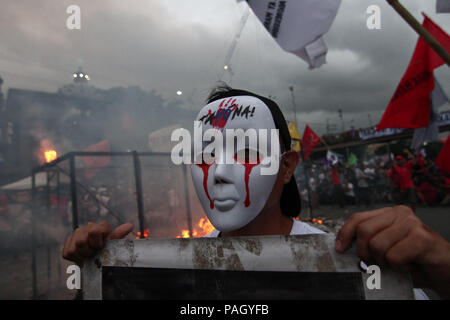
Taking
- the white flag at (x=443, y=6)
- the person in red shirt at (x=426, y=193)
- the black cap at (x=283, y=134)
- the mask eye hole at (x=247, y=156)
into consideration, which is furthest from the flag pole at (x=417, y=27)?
the person in red shirt at (x=426, y=193)

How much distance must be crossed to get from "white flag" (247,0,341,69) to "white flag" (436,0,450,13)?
0.77 m

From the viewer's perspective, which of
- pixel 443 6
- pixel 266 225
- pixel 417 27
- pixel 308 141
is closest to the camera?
pixel 266 225

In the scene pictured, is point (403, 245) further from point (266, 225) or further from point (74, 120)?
point (74, 120)

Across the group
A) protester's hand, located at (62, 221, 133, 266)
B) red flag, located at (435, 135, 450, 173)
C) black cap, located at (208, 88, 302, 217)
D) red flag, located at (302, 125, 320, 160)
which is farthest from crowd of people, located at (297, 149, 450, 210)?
protester's hand, located at (62, 221, 133, 266)

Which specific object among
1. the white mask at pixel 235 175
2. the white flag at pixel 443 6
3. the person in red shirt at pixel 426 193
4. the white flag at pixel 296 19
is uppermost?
the white flag at pixel 296 19

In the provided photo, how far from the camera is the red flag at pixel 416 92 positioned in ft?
9.61

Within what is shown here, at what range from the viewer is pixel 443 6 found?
2.00 m

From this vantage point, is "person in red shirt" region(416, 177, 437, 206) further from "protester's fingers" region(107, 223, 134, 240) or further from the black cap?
"protester's fingers" region(107, 223, 134, 240)

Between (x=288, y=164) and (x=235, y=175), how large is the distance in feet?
1.28

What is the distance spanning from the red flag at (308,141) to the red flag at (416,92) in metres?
5.61

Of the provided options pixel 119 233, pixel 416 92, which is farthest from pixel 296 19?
pixel 119 233

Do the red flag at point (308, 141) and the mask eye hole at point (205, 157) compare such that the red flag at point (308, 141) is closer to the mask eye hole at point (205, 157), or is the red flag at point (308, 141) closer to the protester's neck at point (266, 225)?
the protester's neck at point (266, 225)

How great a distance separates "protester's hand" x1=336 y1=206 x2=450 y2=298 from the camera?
69cm
